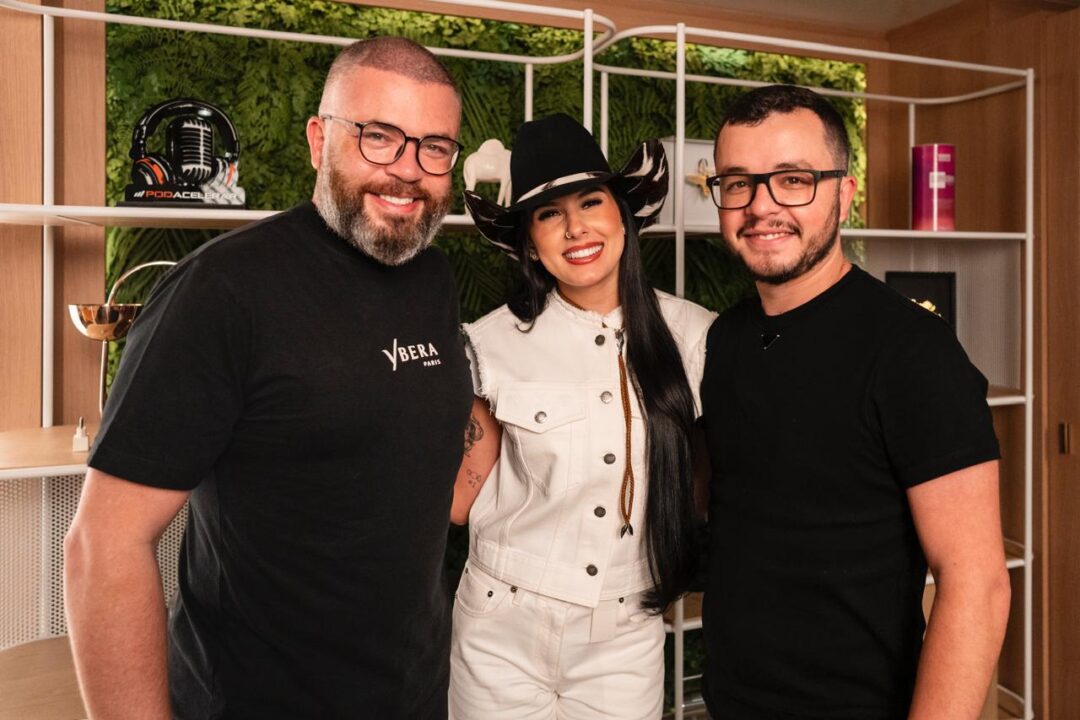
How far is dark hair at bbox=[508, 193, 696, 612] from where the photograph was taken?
1900 mm

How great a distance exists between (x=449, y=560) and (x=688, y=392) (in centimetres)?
165

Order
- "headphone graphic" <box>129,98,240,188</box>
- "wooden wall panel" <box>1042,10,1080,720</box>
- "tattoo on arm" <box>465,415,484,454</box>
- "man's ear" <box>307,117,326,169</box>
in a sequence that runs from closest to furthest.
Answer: "man's ear" <box>307,117,326,169</box> → "tattoo on arm" <box>465,415,484,454</box> → "headphone graphic" <box>129,98,240,188</box> → "wooden wall panel" <box>1042,10,1080,720</box>

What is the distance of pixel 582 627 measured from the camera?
1881 millimetres

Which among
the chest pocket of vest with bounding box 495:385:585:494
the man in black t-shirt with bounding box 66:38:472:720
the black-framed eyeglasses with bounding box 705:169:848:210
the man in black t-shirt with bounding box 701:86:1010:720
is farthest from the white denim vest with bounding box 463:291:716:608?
the black-framed eyeglasses with bounding box 705:169:848:210

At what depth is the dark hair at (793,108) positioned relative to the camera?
1672mm

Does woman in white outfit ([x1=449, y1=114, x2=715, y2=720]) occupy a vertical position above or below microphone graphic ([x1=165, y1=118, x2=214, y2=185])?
below

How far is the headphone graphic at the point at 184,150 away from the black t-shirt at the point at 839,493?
4.91 feet

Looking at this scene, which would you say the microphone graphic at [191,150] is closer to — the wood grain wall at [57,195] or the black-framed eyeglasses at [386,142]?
the wood grain wall at [57,195]

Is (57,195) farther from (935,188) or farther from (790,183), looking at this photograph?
(935,188)

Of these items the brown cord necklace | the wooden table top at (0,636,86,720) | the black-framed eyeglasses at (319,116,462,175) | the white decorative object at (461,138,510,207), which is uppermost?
the white decorative object at (461,138,510,207)

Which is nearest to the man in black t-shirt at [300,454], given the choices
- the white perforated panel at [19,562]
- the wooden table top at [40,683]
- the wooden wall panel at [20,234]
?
the wooden table top at [40,683]

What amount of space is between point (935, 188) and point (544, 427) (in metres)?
1.96

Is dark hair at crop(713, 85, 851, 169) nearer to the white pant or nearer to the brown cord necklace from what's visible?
the brown cord necklace

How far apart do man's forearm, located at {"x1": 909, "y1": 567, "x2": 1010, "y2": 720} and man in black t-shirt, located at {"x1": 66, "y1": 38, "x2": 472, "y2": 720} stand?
0.86 m
